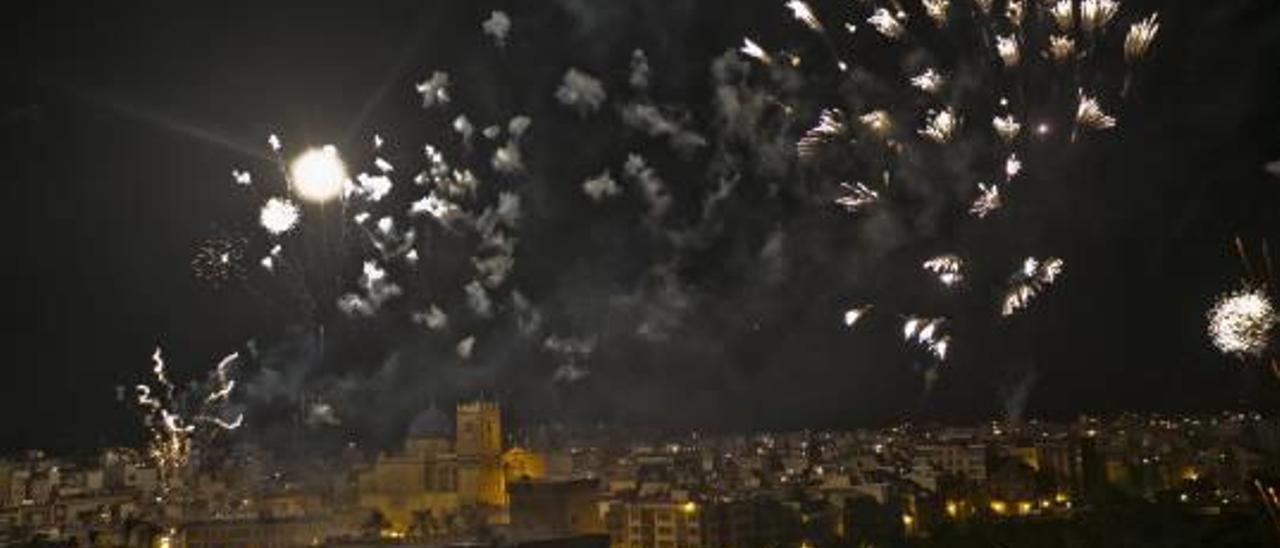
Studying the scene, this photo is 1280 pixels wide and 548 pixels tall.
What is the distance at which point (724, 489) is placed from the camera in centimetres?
4962

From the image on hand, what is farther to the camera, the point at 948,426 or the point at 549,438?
the point at 948,426

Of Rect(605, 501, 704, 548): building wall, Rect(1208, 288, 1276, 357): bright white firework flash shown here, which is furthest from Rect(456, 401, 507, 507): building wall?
Rect(1208, 288, 1276, 357): bright white firework flash

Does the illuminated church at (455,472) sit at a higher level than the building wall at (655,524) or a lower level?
higher

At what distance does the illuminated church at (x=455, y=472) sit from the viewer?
5369 cm

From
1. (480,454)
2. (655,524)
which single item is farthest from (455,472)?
(655,524)

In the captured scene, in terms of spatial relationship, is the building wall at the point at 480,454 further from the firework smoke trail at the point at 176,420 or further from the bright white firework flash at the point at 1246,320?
the bright white firework flash at the point at 1246,320

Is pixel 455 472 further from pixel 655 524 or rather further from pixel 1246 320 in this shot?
pixel 1246 320

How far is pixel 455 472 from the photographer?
54844mm

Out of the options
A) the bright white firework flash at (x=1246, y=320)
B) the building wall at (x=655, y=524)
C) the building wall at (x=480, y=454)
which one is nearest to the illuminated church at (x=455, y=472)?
the building wall at (x=480, y=454)

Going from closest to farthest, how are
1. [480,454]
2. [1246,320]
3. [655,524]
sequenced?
[1246,320] → [655,524] → [480,454]

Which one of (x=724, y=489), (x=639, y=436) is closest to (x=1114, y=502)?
(x=724, y=489)

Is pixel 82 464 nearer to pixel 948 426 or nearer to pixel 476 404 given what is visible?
pixel 476 404

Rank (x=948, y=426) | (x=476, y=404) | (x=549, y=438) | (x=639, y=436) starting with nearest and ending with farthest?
(x=476, y=404) < (x=549, y=438) < (x=639, y=436) < (x=948, y=426)

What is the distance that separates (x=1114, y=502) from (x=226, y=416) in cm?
4764
